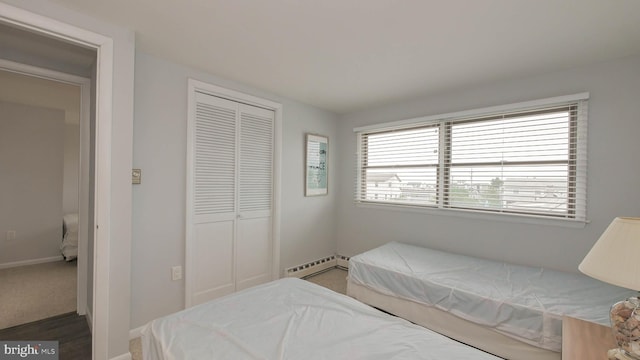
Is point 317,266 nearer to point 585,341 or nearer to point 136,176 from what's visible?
point 136,176

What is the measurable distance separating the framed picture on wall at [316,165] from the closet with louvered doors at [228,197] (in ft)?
1.84

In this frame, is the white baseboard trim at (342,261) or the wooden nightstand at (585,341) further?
the white baseboard trim at (342,261)

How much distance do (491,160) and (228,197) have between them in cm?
279

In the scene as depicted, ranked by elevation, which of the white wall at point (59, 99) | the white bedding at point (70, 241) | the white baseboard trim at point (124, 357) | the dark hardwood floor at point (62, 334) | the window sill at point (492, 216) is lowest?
the dark hardwood floor at point (62, 334)

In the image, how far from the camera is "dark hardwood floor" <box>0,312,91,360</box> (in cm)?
204

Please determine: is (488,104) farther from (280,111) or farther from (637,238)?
(280,111)

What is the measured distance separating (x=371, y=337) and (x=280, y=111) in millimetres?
2644

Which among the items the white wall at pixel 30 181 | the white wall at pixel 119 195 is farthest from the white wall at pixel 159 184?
the white wall at pixel 30 181

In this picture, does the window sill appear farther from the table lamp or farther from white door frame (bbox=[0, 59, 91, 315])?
white door frame (bbox=[0, 59, 91, 315])

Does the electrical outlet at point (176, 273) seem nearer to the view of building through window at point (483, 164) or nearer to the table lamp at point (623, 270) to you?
the view of building through window at point (483, 164)

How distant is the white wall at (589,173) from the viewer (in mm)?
2123

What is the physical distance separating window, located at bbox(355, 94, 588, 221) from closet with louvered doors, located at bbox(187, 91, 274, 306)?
153 centimetres

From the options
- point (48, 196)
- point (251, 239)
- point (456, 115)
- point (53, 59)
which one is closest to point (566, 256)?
point (456, 115)

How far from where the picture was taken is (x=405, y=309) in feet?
7.80
